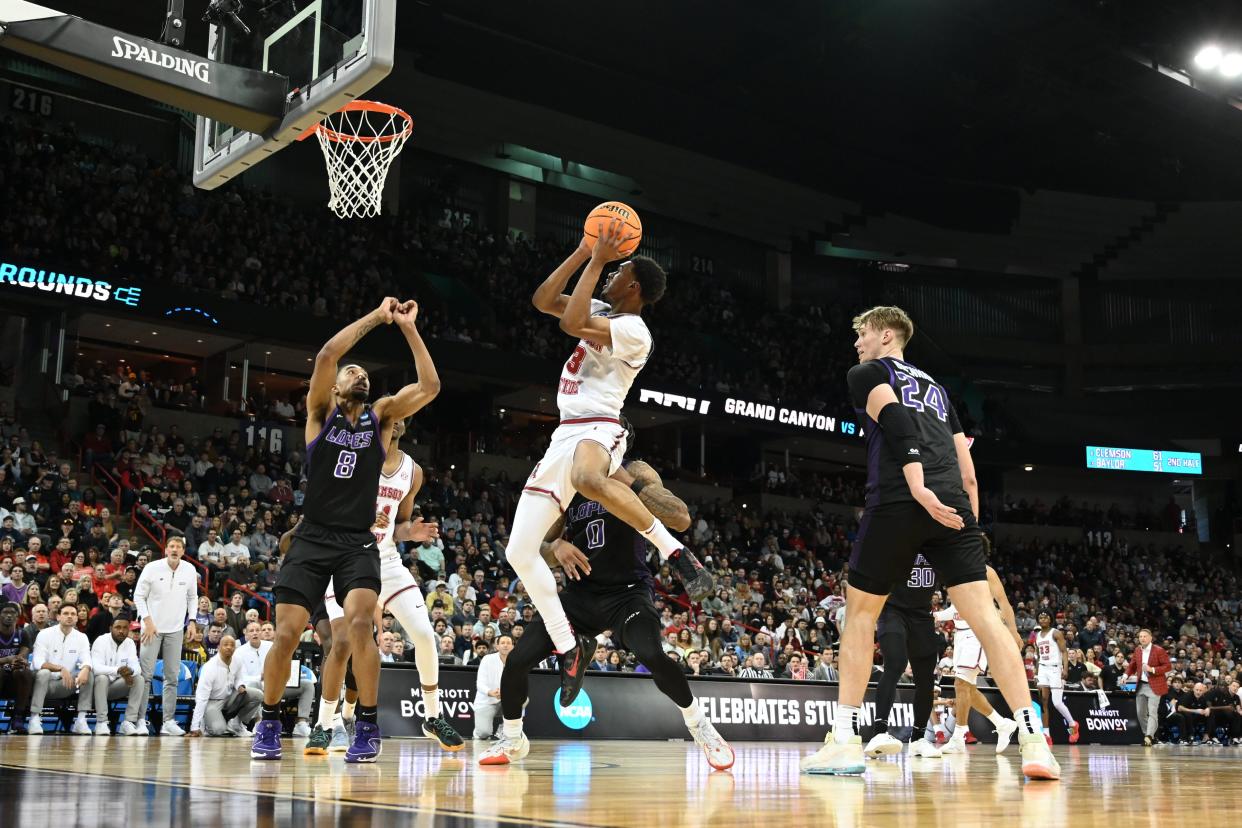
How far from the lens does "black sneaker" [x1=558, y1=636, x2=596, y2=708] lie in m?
6.66

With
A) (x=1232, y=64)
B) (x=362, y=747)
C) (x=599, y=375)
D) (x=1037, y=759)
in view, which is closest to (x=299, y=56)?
(x=599, y=375)

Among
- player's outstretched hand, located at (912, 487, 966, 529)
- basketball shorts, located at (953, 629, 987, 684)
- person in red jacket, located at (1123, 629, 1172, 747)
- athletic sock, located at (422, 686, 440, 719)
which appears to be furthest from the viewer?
person in red jacket, located at (1123, 629, 1172, 747)

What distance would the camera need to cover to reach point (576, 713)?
14.3 meters

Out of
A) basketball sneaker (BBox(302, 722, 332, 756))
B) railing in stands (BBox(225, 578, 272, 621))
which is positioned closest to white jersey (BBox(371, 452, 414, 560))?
basketball sneaker (BBox(302, 722, 332, 756))

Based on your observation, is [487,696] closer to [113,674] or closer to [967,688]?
[113,674]

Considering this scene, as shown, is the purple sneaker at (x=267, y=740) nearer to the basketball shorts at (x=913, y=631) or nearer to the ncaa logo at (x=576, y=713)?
the basketball shorts at (x=913, y=631)

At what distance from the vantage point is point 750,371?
3472 cm

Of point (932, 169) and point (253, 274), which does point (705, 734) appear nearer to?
point (253, 274)

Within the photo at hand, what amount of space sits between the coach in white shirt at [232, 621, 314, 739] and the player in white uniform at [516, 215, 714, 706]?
6.95 m

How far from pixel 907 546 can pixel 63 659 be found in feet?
33.5

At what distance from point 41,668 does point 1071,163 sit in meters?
35.0

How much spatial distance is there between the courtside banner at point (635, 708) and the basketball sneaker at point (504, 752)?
664 centimetres

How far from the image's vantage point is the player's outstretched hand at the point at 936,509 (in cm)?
566

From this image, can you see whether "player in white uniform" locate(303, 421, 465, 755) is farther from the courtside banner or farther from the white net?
the courtside banner
